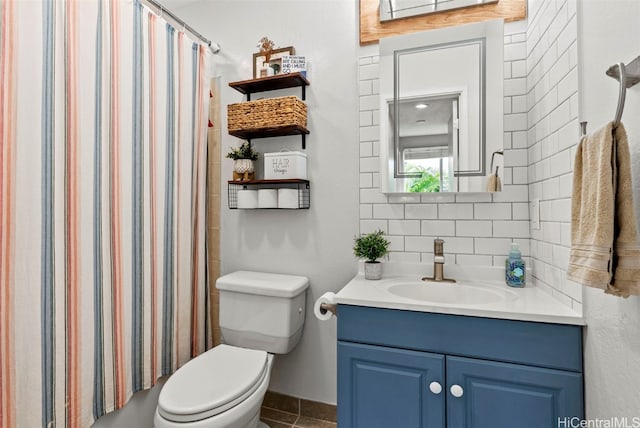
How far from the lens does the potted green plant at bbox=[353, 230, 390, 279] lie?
4.95ft

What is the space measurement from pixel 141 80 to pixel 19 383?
3.96ft

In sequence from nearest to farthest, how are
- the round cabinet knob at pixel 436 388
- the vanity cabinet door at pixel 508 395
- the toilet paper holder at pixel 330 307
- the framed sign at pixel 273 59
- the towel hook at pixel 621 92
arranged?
the towel hook at pixel 621 92 < the vanity cabinet door at pixel 508 395 < the round cabinet knob at pixel 436 388 < the toilet paper holder at pixel 330 307 < the framed sign at pixel 273 59

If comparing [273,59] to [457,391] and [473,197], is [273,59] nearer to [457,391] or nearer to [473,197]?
[473,197]

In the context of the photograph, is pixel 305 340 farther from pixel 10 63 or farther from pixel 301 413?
pixel 10 63

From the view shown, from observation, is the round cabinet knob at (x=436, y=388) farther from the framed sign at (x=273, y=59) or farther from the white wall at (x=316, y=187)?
the framed sign at (x=273, y=59)

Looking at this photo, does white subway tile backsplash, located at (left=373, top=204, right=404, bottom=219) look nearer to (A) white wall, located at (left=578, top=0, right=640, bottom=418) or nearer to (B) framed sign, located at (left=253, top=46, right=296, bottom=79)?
(A) white wall, located at (left=578, top=0, right=640, bottom=418)

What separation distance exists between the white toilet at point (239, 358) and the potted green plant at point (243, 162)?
54cm

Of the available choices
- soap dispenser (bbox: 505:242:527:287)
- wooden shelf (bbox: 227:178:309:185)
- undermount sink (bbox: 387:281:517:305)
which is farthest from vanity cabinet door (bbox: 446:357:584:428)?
wooden shelf (bbox: 227:178:309:185)

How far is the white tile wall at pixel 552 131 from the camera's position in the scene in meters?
1.02

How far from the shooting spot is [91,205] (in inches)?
48.7

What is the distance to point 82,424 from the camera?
47.8 inches

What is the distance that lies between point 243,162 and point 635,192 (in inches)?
61.0
